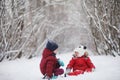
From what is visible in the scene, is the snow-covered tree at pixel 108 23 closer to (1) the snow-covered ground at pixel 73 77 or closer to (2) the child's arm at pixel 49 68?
(1) the snow-covered ground at pixel 73 77

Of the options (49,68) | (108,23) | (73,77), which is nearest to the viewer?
(73,77)

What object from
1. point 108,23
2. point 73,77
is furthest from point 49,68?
point 108,23

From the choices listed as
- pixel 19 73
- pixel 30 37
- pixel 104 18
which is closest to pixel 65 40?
pixel 30 37

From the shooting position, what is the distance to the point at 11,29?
10836mm

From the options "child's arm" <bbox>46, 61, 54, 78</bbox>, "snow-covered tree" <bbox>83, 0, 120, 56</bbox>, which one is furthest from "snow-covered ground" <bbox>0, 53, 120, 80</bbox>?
"snow-covered tree" <bbox>83, 0, 120, 56</bbox>

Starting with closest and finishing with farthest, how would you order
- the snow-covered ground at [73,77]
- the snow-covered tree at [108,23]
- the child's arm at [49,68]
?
the snow-covered ground at [73,77], the child's arm at [49,68], the snow-covered tree at [108,23]

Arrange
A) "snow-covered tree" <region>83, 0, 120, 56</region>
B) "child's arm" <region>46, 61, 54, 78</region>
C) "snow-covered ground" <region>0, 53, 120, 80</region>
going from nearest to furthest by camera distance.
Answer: "snow-covered ground" <region>0, 53, 120, 80</region> < "child's arm" <region>46, 61, 54, 78</region> < "snow-covered tree" <region>83, 0, 120, 56</region>

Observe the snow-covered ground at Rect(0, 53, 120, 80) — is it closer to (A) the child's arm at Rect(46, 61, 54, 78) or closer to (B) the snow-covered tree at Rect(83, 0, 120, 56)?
(A) the child's arm at Rect(46, 61, 54, 78)

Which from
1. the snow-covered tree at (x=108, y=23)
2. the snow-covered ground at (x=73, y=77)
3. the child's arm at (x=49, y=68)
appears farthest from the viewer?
the snow-covered tree at (x=108, y=23)

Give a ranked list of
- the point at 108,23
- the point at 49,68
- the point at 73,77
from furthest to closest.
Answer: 1. the point at 108,23
2. the point at 49,68
3. the point at 73,77

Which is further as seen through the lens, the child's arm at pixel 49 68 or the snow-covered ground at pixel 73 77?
the child's arm at pixel 49 68

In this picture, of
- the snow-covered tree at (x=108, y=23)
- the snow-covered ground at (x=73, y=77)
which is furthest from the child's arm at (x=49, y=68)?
the snow-covered tree at (x=108, y=23)

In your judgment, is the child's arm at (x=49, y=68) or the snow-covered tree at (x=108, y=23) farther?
the snow-covered tree at (x=108, y=23)

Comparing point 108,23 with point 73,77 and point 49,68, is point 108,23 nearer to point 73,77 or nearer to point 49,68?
point 49,68
